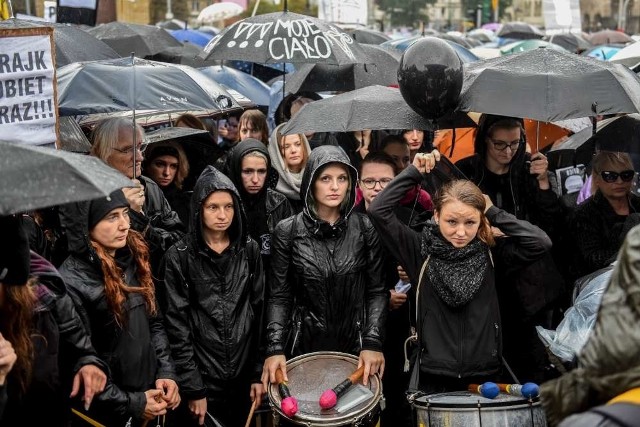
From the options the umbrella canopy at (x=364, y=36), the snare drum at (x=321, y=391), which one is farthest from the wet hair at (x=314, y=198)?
the umbrella canopy at (x=364, y=36)

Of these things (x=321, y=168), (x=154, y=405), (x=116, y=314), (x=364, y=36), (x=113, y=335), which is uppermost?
(x=364, y=36)

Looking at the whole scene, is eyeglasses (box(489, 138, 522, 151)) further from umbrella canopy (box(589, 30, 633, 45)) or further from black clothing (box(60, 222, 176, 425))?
umbrella canopy (box(589, 30, 633, 45))

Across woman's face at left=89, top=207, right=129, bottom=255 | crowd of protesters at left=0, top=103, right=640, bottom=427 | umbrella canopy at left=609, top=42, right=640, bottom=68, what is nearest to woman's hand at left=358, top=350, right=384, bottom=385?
crowd of protesters at left=0, top=103, right=640, bottom=427

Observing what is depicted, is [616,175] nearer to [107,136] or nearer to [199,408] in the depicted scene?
[199,408]

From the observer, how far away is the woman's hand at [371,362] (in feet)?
15.4

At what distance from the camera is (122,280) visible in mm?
4637

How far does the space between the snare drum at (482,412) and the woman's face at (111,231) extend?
1708 millimetres

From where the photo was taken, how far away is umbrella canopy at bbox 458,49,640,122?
519 centimetres

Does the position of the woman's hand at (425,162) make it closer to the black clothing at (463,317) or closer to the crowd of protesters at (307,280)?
the crowd of protesters at (307,280)

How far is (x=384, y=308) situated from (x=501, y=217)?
2.70ft

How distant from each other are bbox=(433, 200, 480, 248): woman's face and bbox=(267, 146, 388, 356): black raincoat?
21.5 inches

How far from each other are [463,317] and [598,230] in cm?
152

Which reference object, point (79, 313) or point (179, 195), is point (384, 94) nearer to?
point (179, 195)

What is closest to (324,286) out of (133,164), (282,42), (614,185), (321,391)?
(321,391)
